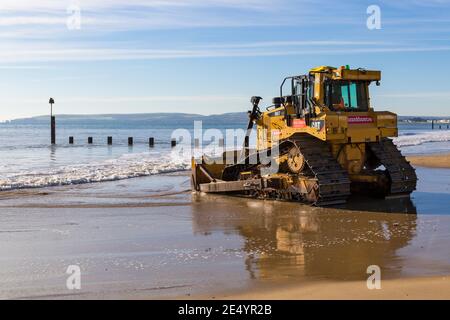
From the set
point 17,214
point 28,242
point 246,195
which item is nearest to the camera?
point 28,242

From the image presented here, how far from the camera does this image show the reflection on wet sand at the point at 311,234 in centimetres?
824

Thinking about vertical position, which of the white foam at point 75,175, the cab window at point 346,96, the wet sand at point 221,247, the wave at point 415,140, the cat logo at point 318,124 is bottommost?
the wet sand at point 221,247

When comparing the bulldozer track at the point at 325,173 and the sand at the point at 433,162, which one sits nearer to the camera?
the bulldozer track at the point at 325,173

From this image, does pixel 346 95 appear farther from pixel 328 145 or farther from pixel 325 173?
pixel 325 173

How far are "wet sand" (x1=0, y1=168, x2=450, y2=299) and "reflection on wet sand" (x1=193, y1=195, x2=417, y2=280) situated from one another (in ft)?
0.06

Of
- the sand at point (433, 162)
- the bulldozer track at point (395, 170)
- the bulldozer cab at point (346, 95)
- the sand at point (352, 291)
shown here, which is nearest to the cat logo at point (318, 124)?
the bulldozer cab at point (346, 95)

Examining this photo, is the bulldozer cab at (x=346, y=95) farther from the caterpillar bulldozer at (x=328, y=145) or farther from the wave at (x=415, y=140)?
the wave at (x=415, y=140)

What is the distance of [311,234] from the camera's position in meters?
10.7

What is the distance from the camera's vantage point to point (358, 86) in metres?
14.5

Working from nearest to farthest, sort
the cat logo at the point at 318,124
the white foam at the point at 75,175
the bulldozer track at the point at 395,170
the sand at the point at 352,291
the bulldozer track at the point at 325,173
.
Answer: the sand at the point at 352,291 < the bulldozer track at the point at 325,173 < the cat logo at the point at 318,124 < the bulldozer track at the point at 395,170 < the white foam at the point at 75,175
